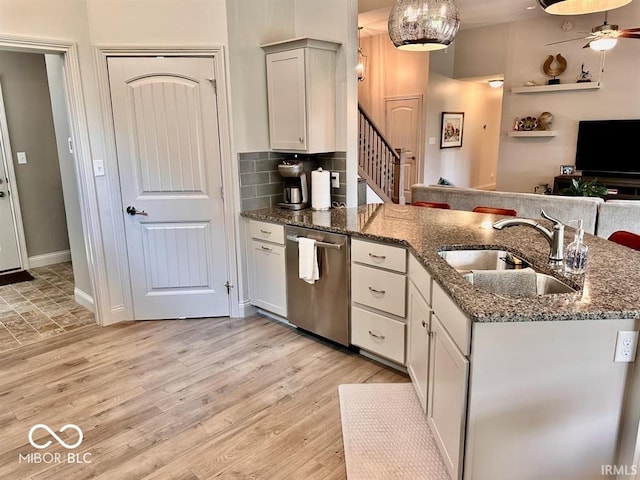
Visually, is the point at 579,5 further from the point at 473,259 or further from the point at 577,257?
the point at 473,259

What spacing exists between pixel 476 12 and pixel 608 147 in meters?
2.96

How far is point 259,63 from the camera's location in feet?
12.4

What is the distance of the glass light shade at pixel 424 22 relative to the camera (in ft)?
8.18

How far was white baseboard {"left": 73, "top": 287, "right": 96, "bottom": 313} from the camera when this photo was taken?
4158 mm

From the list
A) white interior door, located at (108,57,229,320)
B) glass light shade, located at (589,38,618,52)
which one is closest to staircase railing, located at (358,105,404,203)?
glass light shade, located at (589,38,618,52)

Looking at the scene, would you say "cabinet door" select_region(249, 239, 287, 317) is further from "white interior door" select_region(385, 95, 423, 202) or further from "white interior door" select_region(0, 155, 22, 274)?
"white interior door" select_region(385, 95, 423, 202)

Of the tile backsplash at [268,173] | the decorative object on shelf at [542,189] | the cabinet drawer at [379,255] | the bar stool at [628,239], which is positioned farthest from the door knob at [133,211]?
the decorative object on shelf at [542,189]

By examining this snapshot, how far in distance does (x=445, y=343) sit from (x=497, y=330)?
1.26 ft

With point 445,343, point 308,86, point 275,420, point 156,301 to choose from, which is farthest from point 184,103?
point 445,343

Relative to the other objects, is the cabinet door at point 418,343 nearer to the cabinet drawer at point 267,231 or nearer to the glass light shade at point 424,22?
the cabinet drawer at point 267,231

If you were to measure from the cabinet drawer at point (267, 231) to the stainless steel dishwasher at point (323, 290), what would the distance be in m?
0.09

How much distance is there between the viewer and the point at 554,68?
7.46 m

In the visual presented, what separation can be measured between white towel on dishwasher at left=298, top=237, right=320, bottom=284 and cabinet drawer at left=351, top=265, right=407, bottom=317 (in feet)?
1.01

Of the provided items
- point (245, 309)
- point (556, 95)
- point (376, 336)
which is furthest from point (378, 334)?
point (556, 95)
